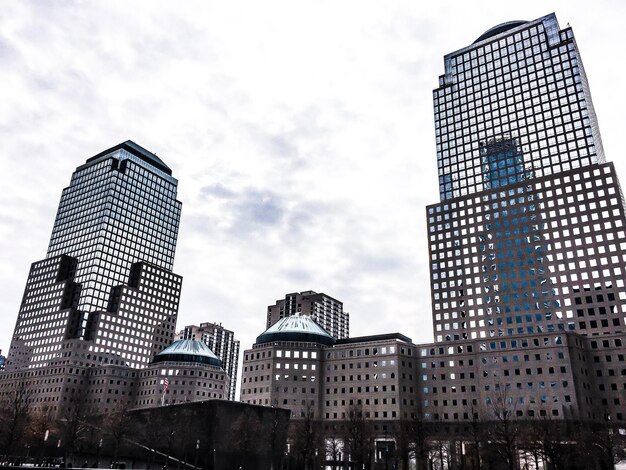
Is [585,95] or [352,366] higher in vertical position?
[585,95]

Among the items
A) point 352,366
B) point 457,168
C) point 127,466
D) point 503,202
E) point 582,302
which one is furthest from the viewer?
point 457,168

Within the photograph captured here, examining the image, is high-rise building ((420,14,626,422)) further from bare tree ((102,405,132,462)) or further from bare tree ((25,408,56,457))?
bare tree ((25,408,56,457))

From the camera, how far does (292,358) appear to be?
169 m

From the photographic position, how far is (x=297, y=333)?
175250mm

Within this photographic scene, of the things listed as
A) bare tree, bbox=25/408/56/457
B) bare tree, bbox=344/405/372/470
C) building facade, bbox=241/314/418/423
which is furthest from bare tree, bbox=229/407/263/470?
building facade, bbox=241/314/418/423

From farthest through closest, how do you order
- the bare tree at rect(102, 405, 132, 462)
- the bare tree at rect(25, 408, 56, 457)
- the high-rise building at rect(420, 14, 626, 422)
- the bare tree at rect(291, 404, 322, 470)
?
1. the high-rise building at rect(420, 14, 626, 422)
2. the bare tree at rect(25, 408, 56, 457)
3. the bare tree at rect(291, 404, 322, 470)
4. the bare tree at rect(102, 405, 132, 462)

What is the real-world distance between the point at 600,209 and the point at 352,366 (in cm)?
8998

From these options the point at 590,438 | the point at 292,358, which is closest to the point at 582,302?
the point at 590,438

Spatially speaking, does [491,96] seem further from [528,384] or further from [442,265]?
[528,384]

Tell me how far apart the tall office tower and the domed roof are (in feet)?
128

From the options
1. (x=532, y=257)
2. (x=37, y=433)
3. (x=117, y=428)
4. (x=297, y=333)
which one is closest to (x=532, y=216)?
(x=532, y=257)

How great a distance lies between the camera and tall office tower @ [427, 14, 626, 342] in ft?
508

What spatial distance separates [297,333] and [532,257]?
3112 inches

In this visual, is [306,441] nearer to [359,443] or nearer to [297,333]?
[359,443]
